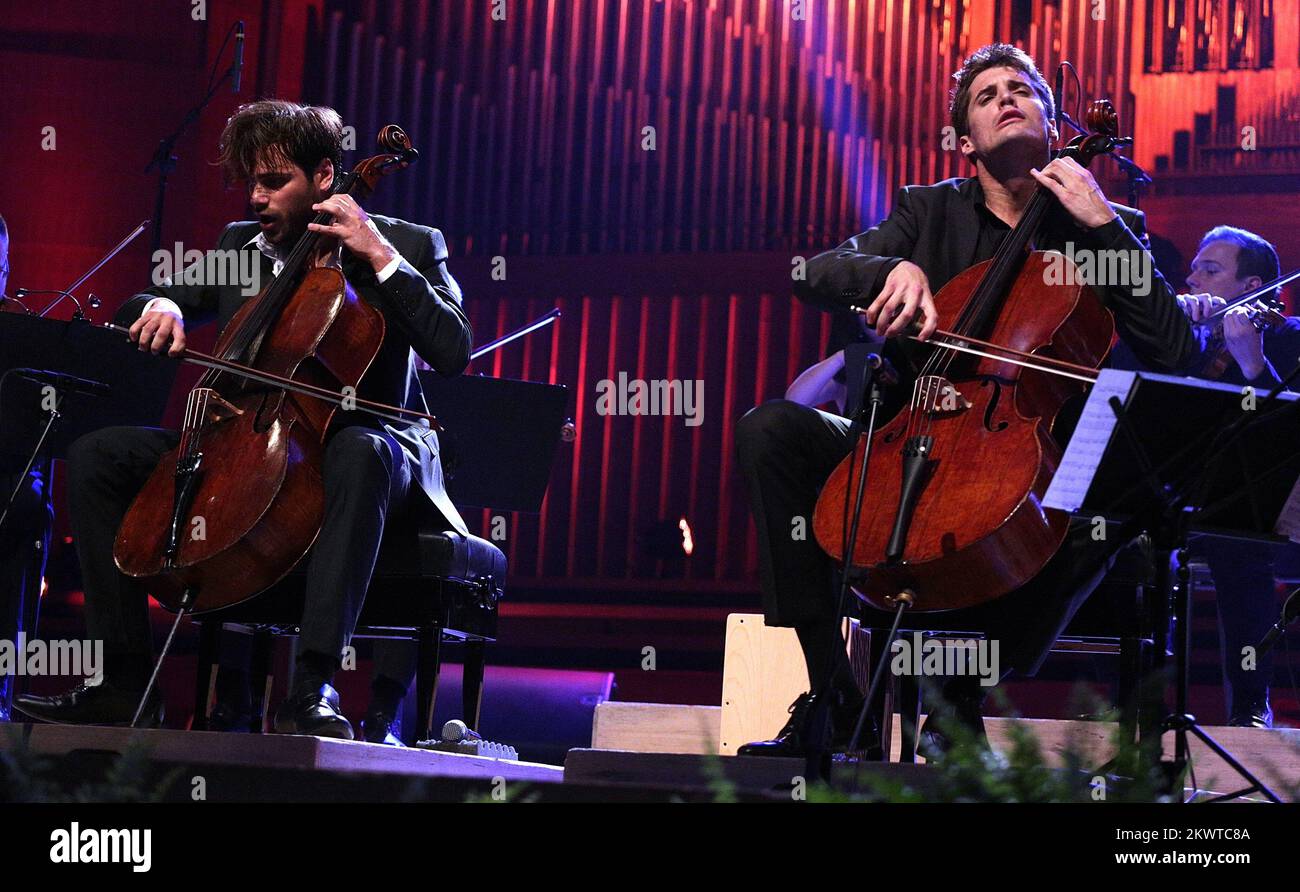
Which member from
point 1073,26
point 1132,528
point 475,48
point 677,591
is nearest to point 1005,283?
point 1132,528

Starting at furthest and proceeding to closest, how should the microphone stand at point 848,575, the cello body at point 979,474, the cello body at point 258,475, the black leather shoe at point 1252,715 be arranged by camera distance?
the black leather shoe at point 1252,715
the cello body at point 258,475
the cello body at point 979,474
the microphone stand at point 848,575

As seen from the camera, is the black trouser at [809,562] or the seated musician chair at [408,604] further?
the seated musician chair at [408,604]

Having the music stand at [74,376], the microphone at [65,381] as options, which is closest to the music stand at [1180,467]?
the music stand at [74,376]

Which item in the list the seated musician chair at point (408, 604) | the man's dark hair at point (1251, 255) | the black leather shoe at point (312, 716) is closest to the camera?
the black leather shoe at point (312, 716)

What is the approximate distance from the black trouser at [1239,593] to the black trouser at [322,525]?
84.7 inches

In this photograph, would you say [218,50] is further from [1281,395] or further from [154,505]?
[1281,395]

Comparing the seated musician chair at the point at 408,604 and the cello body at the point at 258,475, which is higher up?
the cello body at the point at 258,475

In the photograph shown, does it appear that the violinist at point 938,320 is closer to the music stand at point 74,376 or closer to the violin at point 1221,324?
the violin at point 1221,324

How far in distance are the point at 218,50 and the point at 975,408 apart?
397cm

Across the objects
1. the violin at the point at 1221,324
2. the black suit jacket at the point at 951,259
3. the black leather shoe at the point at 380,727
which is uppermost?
the violin at the point at 1221,324

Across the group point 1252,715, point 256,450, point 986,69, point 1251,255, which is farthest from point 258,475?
point 1251,255

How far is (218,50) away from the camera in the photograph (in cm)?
539

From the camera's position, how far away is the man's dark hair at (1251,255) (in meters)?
4.08

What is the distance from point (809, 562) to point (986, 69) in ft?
3.44
